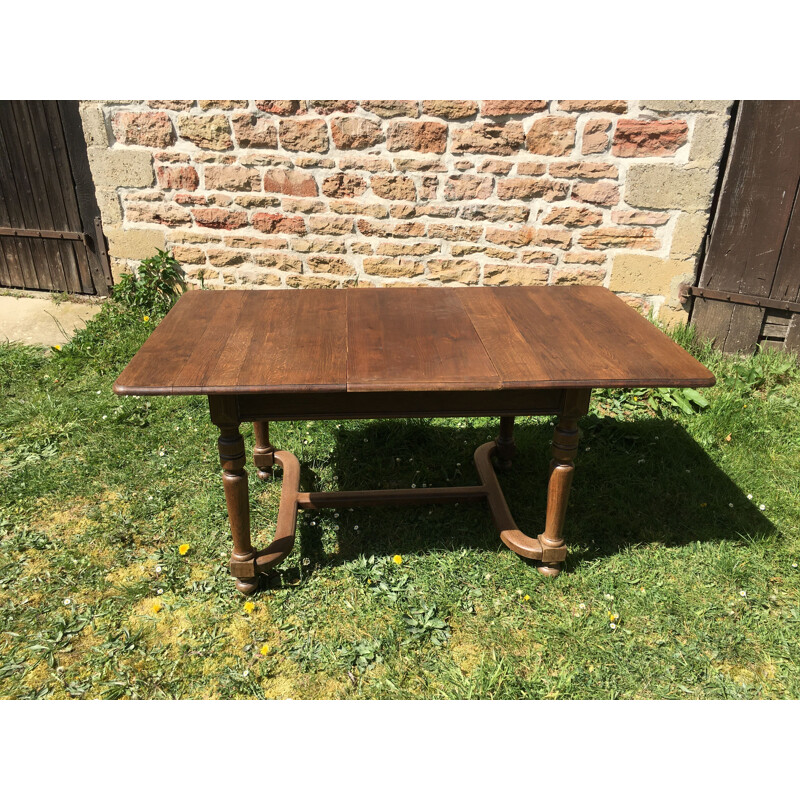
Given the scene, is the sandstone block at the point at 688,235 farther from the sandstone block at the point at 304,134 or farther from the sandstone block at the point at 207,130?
the sandstone block at the point at 207,130

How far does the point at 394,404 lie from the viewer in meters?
2.36

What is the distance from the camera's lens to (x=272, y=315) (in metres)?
2.67

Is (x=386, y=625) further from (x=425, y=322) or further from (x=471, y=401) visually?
(x=425, y=322)

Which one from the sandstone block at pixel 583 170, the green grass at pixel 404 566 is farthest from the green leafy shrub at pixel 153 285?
the sandstone block at pixel 583 170

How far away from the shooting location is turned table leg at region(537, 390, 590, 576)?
7.88ft

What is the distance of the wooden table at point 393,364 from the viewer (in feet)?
7.09

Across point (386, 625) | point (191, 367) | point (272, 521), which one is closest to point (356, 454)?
point (272, 521)

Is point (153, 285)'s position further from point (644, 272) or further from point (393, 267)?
point (644, 272)

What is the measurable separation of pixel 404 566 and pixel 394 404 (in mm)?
820

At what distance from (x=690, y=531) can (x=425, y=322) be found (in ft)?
5.27

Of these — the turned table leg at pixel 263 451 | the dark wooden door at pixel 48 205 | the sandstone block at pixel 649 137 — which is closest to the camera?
the turned table leg at pixel 263 451

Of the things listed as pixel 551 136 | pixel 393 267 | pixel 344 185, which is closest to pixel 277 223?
pixel 344 185

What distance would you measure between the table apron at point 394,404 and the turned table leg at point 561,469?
0.04m

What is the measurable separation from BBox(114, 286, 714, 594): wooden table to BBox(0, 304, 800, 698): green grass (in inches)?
8.6
